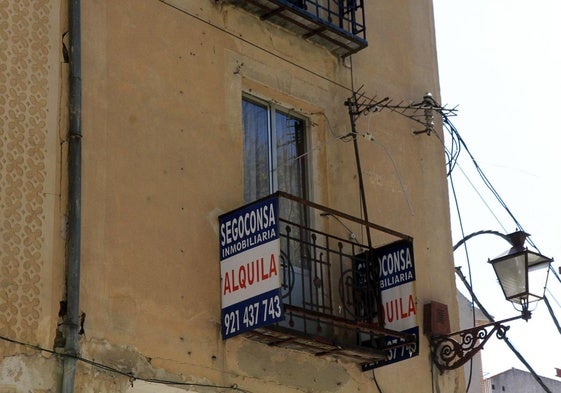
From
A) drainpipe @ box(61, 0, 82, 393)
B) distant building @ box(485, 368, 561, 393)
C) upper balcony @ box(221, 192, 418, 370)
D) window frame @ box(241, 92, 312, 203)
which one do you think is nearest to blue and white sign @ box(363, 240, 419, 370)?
upper balcony @ box(221, 192, 418, 370)

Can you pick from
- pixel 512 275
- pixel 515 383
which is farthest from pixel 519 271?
pixel 515 383

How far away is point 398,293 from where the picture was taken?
10453mm

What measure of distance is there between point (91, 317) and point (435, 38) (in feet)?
19.4

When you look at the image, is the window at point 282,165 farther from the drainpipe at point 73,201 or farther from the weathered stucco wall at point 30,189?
the weathered stucco wall at point 30,189

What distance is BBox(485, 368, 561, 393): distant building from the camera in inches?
786

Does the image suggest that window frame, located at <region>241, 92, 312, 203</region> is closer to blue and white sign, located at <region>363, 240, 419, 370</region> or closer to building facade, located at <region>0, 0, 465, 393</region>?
building facade, located at <region>0, 0, 465, 393</region>

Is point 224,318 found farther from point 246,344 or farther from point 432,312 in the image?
point 432,312

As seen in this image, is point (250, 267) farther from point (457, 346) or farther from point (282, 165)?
point (457, 346)

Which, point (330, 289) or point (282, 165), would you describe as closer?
point (330, 289)

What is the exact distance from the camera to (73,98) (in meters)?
9.02

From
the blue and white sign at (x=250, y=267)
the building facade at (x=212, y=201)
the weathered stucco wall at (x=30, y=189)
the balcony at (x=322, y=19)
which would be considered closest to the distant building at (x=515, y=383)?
the building facade at (x=212, y=201)

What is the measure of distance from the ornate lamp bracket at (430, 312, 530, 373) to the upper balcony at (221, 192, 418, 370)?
2.96 feet

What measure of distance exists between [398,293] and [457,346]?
47.1 inches

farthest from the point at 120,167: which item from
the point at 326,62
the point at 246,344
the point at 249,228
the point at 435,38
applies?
the point at 435,38
